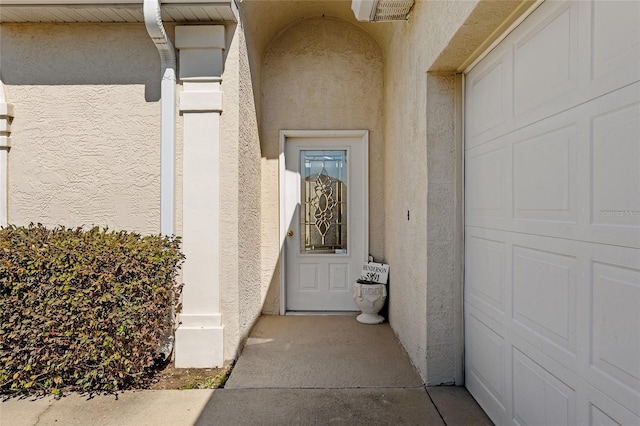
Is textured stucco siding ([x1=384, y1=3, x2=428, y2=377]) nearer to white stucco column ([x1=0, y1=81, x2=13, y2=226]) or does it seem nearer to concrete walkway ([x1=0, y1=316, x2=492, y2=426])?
concrete walkway ([x1=0, y1=316, x2=492, y2=426])

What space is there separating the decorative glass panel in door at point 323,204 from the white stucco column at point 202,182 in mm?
1579

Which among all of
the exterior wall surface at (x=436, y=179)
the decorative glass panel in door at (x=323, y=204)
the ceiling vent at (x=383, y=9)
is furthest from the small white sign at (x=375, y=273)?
the ceiling vent at (x=383, y=9)

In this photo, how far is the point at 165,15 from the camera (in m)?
3.07

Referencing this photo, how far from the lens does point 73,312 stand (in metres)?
2.60

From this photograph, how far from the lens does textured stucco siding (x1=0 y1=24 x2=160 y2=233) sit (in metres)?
3.23

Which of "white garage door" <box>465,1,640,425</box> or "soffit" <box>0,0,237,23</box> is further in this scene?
"soffit" <box>0,0,237,23</box>

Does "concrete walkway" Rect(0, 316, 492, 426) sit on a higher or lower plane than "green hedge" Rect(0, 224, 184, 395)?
lower

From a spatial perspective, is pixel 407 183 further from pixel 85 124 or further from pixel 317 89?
pixel 85 124

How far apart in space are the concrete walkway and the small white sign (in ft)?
3.30

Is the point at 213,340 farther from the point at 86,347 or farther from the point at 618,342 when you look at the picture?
the point at 618,342

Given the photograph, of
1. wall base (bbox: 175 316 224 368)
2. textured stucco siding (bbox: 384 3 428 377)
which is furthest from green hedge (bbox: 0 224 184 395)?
textured stucco siding (bbox: 384 3 428 377)

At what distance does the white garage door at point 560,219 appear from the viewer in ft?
4.35

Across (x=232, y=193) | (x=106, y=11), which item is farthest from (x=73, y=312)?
(x=106, y=11)

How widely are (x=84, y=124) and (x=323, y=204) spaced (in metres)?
2.59
